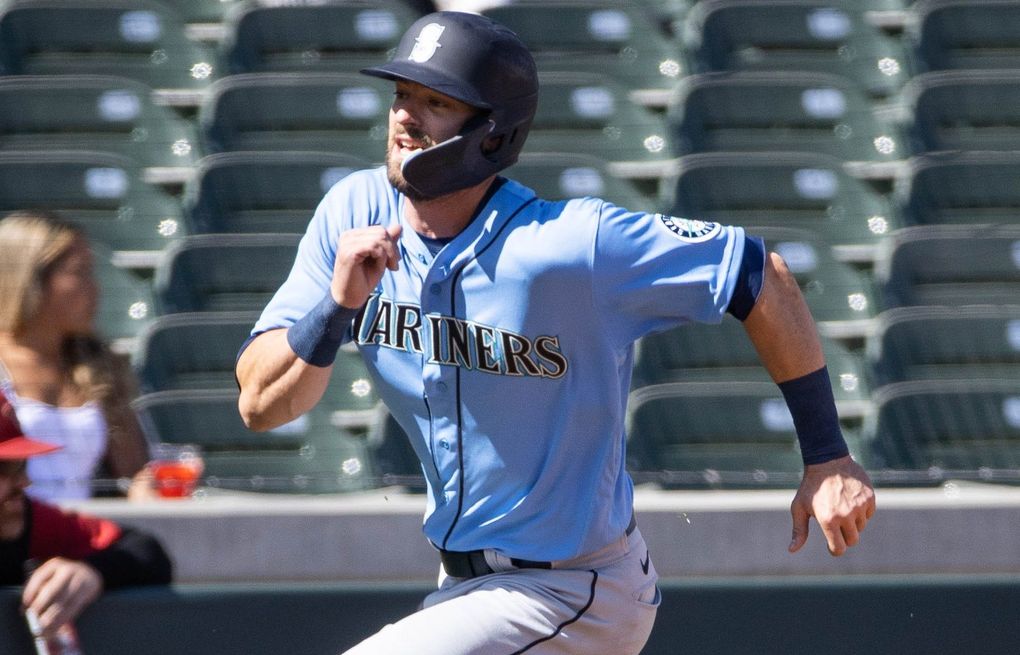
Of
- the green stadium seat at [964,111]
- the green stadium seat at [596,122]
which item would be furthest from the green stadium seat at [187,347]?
the green stadium seat at [964,111]

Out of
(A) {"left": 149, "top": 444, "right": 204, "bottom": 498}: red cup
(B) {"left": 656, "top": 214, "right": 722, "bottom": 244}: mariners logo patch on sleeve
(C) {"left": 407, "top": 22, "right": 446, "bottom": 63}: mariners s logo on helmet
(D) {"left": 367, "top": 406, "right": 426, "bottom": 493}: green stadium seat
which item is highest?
(C) {"left": 407, "top": 22, "right": 446, "bottom": 63}: mariners s logo on helmet

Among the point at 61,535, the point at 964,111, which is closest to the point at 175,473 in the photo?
the point at 61,535

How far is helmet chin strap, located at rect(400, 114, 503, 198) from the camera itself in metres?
2.29

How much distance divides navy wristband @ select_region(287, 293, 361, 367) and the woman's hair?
1.61 metres

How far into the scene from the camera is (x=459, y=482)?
2396mm

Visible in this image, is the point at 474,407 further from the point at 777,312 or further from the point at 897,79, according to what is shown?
the point at 897,79

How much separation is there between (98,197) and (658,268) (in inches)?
142

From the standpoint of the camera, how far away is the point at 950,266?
5062mm

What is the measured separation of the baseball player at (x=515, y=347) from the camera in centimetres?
227

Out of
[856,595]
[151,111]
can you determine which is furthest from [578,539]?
[151,111]

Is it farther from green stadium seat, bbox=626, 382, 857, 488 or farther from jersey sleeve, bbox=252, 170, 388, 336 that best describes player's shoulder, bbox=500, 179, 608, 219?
green stadium seat, bbox=626, 382, 857, 488

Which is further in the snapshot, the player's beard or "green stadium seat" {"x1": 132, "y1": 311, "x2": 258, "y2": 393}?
"green stadium seat" {"x1": 132, "y1": 311, "x2": 258, "y2": 393}

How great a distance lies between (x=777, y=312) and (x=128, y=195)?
143 inches

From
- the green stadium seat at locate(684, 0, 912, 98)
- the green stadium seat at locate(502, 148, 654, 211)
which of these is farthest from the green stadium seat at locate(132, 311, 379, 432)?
the green stadium seat at locate(684, 0, 912, 98)
